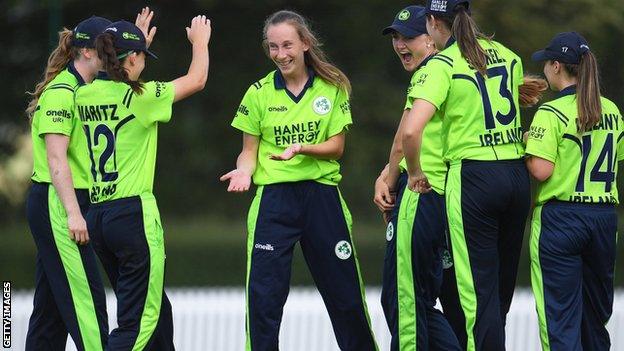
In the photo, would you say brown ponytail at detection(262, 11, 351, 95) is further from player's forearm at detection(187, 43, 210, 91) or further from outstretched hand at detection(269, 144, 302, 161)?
outstretched hand at detection(269, 144, 302, 161)

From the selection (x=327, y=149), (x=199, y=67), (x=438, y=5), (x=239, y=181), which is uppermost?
(x=438, y=5)

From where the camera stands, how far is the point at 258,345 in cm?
613

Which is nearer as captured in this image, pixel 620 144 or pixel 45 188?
pixel 620 144

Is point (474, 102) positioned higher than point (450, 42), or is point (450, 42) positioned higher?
point (450, 42)

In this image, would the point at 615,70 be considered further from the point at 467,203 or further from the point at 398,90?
the point at 467,203

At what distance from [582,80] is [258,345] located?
6.94ft

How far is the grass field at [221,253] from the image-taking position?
12430 mm

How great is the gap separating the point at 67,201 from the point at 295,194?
3.84 ft

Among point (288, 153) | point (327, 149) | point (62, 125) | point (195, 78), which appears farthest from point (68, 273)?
point (327, 149)

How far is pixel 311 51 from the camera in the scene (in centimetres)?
634

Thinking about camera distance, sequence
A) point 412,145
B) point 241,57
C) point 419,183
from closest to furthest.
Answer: point 412,145 → point 419,183 → point 241,57

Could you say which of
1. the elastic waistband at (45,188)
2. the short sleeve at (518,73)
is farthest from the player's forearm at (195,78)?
the short sleeve at (518,73)

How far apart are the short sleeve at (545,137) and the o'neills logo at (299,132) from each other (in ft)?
3.61

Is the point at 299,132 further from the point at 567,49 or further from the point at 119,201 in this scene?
the point at 567,49
